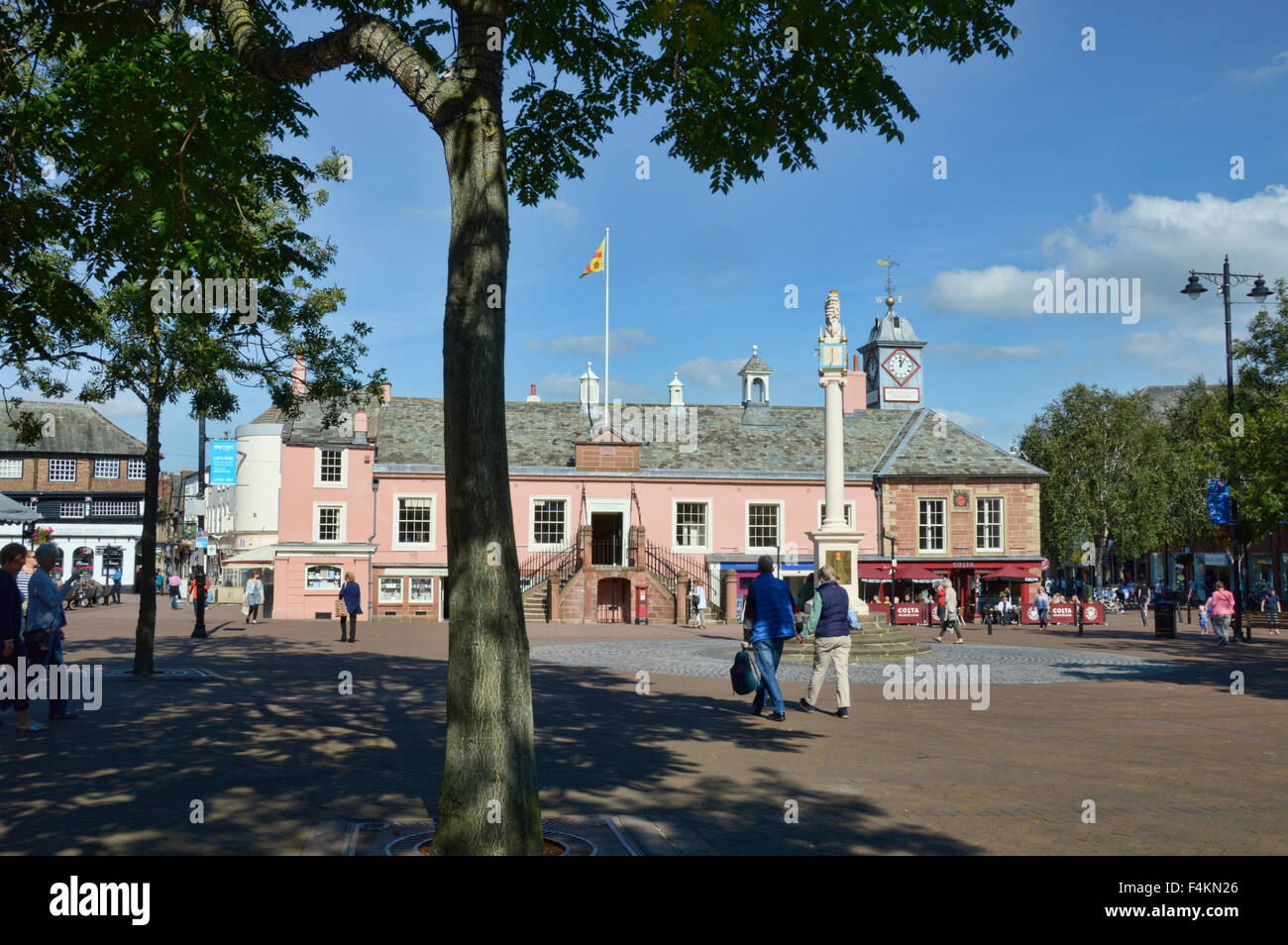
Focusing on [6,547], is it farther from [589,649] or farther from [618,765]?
[589,649]

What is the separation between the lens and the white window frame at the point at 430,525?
128 ft

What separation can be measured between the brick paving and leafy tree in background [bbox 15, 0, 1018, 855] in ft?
5.15

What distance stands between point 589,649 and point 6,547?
15.0 meters

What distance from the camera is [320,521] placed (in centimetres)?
3844

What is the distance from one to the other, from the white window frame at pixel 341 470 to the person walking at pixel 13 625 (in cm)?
2873

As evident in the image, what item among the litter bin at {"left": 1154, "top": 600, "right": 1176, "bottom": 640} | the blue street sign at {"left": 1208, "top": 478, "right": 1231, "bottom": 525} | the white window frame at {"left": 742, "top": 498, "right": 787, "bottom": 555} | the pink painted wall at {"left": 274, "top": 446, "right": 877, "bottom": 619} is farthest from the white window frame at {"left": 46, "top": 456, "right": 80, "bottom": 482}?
the blue street sign at {"left": 1208, "top": 478, "right": 1231, "bottom": 525}

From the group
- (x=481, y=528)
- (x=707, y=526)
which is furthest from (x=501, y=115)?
(x=707, y=526)

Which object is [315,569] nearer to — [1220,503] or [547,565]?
[547,565]

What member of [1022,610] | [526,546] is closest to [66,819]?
[526,546]

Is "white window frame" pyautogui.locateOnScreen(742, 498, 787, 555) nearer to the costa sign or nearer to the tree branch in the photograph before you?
the costa sign

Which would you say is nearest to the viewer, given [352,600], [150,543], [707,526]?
[150,543]

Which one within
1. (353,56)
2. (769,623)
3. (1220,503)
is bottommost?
(769,623)

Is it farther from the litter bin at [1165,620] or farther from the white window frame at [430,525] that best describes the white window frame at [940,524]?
the white window frame at [430,525]

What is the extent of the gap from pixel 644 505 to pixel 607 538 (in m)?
2.42
